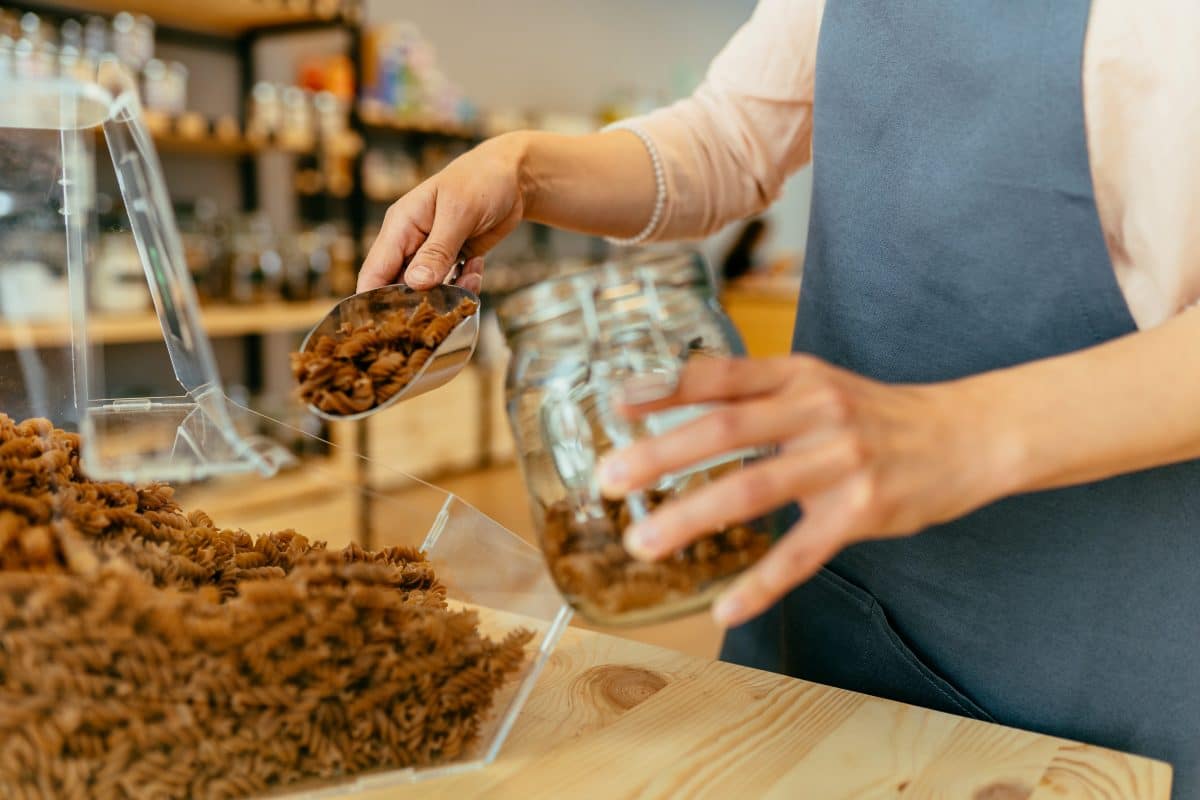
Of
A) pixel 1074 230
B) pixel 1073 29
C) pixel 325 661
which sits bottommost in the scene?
pixel 325 661

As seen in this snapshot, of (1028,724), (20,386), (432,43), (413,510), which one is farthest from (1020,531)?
(432,43)

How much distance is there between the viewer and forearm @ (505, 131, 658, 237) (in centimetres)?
100

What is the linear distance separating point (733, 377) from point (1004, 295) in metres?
0.44

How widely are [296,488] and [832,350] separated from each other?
1.70 ft

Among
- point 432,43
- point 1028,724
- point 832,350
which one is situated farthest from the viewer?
point 432,43

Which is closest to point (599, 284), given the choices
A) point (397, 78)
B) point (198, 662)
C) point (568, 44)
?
point (198, 662)

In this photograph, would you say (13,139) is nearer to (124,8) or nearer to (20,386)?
(20,386)

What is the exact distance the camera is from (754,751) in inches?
26.2

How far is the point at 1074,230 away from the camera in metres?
0.76

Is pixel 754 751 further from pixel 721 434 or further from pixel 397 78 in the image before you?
pixel 397 78

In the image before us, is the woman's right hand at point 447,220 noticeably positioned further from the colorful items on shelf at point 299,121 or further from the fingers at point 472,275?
the colorful items on shelf at point 299,121

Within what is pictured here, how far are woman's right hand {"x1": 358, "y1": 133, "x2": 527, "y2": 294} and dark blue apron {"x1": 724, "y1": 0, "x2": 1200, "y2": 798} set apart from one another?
30 cm

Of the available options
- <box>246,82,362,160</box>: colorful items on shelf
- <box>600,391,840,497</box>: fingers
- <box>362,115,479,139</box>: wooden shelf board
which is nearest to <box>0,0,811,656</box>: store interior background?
<box>362,115,479,139</box>: wooden shelf board

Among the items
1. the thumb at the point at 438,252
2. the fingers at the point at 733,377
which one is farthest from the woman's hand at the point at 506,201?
the fingers at the point at 733,377
